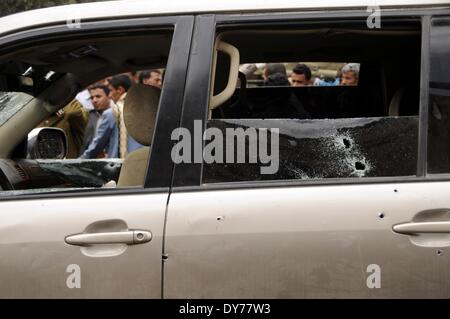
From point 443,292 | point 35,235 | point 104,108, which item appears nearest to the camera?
point 443,292

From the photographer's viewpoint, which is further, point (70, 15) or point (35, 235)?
point (70, 15)

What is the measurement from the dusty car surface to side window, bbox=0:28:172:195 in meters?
0.08

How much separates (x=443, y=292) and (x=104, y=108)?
219 inches

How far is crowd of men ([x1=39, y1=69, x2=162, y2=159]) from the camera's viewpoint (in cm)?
608

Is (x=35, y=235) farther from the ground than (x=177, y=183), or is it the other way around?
(x=177, y=183)

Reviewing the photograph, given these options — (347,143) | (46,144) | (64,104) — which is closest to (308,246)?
(347,143)

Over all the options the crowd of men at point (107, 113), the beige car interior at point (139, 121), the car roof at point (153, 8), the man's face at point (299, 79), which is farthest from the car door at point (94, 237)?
the man's face at point (299, 79)

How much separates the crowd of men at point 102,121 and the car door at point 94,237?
3.28m

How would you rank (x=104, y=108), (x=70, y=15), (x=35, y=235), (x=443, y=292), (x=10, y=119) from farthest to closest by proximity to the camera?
(x=104, y=108)
(x=10, y=119)
(x=70, y=15)
(x=35, y=235)
(x=443, y=292)

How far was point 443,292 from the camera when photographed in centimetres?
230

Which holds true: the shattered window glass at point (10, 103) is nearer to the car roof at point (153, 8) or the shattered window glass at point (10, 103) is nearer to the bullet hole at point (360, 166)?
the car roof at point (153, 8)

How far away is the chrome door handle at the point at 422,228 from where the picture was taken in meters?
2.31
